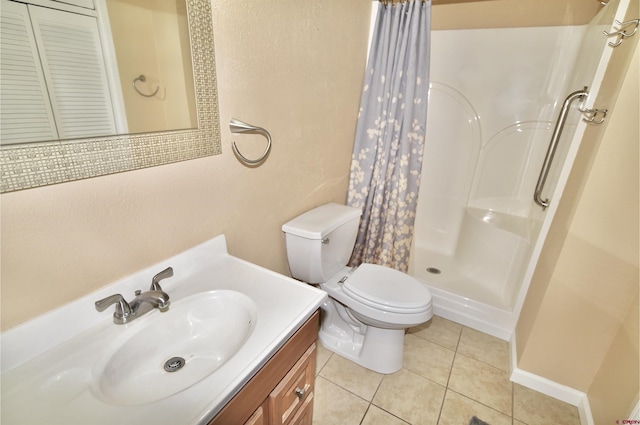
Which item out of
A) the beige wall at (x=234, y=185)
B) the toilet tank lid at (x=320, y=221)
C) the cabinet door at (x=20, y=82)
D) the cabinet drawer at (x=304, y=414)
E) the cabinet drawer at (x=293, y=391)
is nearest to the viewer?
the cabinet door at (x=20, y=82)

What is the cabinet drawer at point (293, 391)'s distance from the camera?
2.86ft

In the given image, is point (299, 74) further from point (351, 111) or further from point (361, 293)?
point (361, 293)

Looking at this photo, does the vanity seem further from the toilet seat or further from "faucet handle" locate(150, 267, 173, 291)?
the toilet seat

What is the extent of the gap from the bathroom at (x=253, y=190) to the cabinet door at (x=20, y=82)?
127 mm

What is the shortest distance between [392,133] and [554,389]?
1.56 metres

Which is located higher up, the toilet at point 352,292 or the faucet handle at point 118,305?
the faucet handle at point 118,305

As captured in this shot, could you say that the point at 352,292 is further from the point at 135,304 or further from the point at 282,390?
the point at 135,304

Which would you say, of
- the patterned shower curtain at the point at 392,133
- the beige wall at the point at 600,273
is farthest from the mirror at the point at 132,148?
the beige wall at the point at 600,273

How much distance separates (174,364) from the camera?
82cm

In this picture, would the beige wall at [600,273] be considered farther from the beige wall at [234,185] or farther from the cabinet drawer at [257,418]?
the cabinet drawer at [257,418]

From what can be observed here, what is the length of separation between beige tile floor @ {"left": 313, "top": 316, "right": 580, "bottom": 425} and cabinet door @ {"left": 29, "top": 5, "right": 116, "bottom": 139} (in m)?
1.45

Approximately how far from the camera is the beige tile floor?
1431 mm

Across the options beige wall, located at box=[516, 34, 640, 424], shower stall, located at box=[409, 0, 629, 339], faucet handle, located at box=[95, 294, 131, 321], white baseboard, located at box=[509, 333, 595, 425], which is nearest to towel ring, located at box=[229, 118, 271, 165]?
faucet handle, located at box=[95, 294, 131, 321]

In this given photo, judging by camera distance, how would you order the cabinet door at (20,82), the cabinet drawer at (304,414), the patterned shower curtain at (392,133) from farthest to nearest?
the patterned shower curtain at (392,133)
the cabinet drawer at (304,414)
the cabinet door at (20,82)
